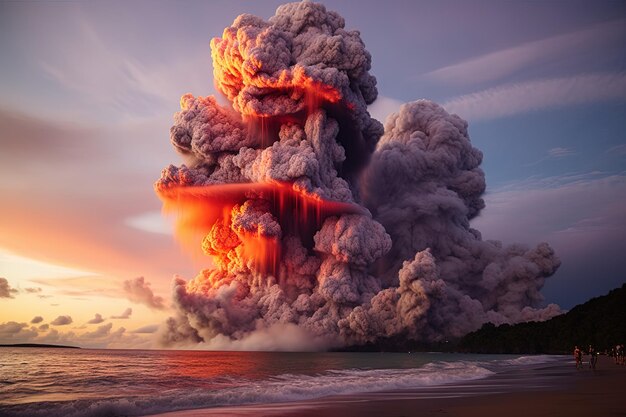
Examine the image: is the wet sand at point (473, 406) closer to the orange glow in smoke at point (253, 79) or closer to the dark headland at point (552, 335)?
the dark headland at point (552, 335)

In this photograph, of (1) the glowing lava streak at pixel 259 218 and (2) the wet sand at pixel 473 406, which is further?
(1) the glowing lava streak at pixel 259 218

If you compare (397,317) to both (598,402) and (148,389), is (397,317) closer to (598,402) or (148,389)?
(148,389)

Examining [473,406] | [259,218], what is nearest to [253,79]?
[259,218]

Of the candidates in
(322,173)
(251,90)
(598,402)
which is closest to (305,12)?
(251,90)

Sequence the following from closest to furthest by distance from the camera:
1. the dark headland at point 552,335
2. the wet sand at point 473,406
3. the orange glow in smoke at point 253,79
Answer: the wet sand at point 473,406, the dark headland at point 552,335, the orange glow in smoke at point 253,79

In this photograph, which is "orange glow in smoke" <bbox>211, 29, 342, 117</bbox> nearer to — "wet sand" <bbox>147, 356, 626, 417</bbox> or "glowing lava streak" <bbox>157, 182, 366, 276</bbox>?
"glowing lava streak" <bbox>157, 182, 366, 276</bbox>

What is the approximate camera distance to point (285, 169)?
272 ft

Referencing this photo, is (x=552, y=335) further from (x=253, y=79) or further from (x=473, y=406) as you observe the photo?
(x=473, y=406)

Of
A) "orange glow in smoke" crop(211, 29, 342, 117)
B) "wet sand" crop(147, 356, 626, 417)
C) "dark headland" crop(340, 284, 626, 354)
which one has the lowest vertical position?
"wet sand" crop(147, 356, 626, 417)

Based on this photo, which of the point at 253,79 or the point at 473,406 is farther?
the point at 253,79

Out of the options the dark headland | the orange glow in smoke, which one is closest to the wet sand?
the dark headland

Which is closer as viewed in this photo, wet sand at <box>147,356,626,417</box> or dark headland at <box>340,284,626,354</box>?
wet sand at <box>147,356,626,417</box>

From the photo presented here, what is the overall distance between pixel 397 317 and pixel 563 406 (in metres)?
80.4

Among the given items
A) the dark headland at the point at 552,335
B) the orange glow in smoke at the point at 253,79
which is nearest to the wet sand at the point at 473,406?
the dark headland at the point at 552,335
